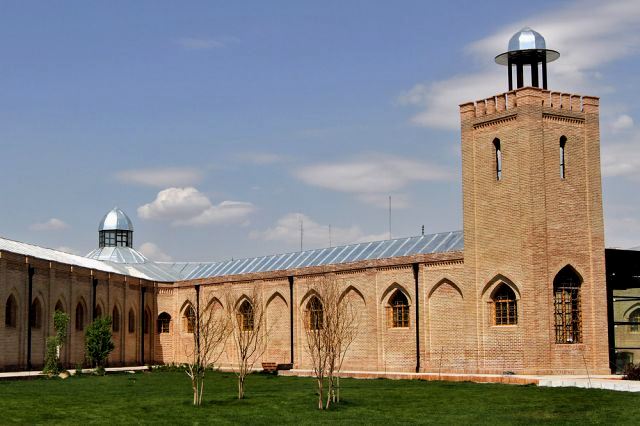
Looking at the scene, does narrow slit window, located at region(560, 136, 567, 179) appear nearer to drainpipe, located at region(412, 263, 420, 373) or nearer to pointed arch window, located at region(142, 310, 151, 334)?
drainpipe, located at region(412, 263, 420, 373)

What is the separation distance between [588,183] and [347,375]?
11044 mm

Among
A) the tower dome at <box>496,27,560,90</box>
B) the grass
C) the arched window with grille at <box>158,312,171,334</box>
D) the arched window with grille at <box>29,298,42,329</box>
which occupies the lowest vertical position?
the grass

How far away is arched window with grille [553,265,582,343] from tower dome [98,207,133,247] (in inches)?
1334

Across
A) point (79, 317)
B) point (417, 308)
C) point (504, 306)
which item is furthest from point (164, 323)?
point (504, 306)

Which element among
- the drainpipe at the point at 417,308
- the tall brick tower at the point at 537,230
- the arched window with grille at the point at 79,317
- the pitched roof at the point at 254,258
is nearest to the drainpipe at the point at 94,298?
the arched window with grille at the point at 79,317

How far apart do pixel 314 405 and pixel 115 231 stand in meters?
37.7

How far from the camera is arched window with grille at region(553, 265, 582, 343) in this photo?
1227 inches

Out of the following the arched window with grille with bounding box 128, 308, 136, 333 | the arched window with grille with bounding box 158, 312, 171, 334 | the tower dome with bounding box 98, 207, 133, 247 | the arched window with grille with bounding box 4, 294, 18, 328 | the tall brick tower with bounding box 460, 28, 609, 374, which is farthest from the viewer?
the tower dome with bounding box 98, 207, 133, 247

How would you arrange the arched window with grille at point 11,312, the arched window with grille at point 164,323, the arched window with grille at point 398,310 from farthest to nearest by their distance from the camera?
the arched window with grille at point 164,323, the arched window with grille at point 398,310, the arched window with grille at point 11,312

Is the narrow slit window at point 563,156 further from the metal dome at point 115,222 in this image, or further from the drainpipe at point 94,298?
the metal dome at point 115,222

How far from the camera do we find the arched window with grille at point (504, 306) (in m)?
31.7

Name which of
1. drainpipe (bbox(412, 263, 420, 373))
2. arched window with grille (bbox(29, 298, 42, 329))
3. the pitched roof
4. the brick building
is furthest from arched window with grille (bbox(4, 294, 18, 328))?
drainpipe (bbox(412, 263, 420, 373))

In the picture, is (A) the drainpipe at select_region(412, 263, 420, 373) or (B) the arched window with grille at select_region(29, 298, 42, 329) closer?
(A) the drainpipe at select_region(412, 263, 420, 373)

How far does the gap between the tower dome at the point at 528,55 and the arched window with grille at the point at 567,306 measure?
6696 mm
